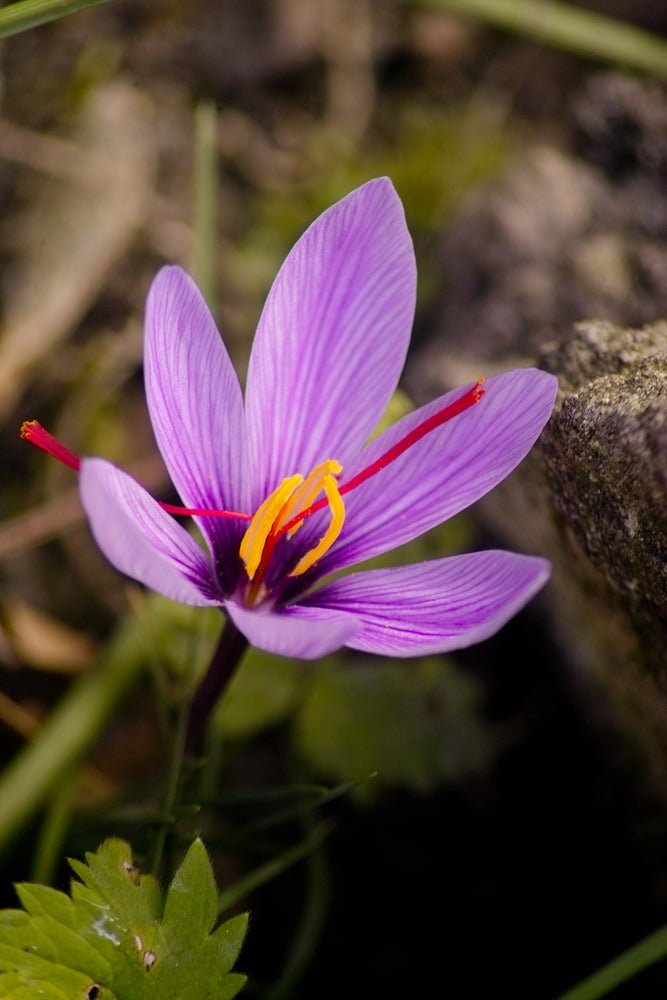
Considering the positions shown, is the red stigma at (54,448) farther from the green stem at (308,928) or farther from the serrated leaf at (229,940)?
the green stem at (308,928)

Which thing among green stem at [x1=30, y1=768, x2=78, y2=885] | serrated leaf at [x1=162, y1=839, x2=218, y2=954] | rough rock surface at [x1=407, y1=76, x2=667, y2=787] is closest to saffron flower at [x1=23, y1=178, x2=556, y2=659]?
rough rock surface at [x1=407, y1=76, x2=667, y2=787]

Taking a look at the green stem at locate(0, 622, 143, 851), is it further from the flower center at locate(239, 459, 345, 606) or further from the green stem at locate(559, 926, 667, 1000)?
the green stem at locate(559, 926, 667, 1000)

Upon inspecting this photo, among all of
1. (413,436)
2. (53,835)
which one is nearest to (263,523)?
(413,436)

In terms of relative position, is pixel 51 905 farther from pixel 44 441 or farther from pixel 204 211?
pixel 204 211

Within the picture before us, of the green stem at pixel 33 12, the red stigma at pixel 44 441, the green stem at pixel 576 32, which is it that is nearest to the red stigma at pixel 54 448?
the red stigma at pixel 44 441

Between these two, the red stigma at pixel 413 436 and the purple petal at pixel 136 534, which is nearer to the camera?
the purple petal at pixel 136 534

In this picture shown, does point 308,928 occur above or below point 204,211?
below
